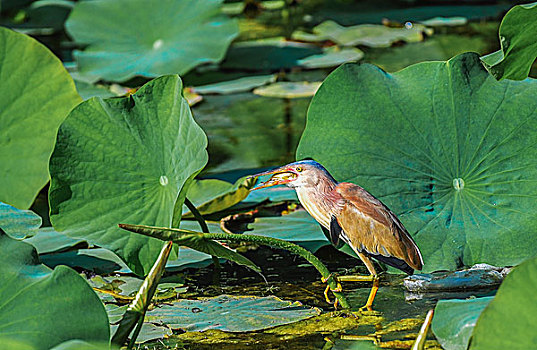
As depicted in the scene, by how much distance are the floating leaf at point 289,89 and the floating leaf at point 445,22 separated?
1470 millimetres

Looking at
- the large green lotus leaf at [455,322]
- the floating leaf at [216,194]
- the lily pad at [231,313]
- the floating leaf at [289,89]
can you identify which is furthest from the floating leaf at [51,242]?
the floating leaf at [289,89]

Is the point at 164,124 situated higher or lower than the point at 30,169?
higher

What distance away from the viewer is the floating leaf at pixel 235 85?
332 centimetres

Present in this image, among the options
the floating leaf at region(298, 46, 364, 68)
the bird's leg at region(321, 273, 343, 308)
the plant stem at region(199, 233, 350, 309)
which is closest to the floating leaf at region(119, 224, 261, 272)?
the plant stem at region(199, 233, 350, 309)

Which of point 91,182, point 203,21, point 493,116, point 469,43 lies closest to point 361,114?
point 493,116

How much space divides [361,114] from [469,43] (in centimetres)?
254

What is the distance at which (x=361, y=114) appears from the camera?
1585 mm

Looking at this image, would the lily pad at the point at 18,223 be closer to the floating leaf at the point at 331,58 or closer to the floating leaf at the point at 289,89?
the floating leaf at the point at 289,89

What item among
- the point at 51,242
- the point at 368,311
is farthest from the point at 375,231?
the point at 51,242

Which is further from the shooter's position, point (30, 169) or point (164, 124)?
point (30, 169)

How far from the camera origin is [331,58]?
373 cm

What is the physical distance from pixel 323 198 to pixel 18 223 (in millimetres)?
588

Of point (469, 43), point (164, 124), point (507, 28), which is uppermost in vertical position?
point (507, 28)

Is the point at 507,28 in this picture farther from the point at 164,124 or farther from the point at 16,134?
the point at 16,134
